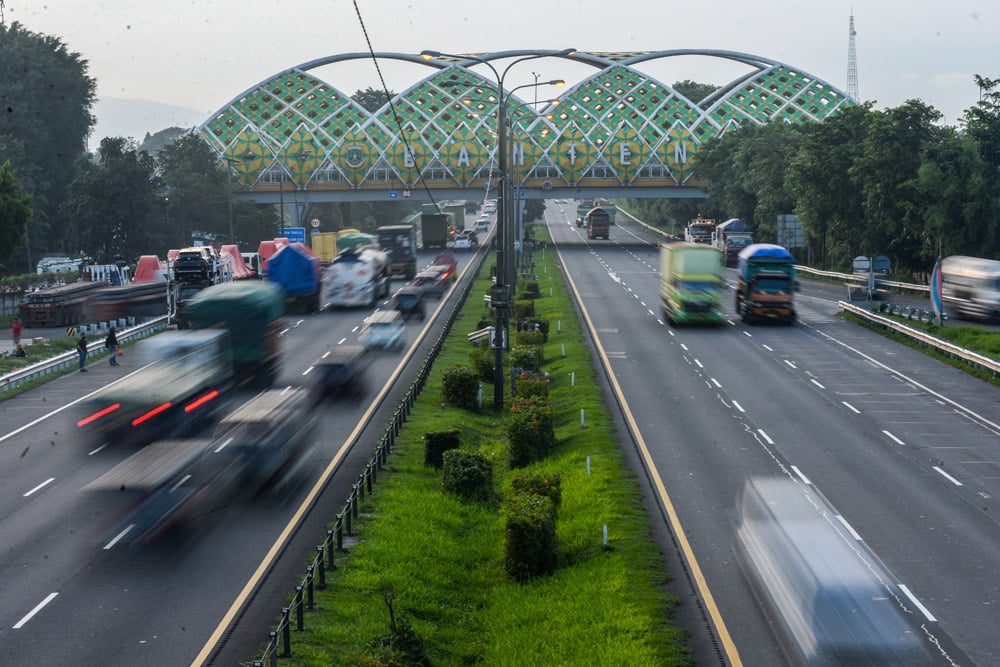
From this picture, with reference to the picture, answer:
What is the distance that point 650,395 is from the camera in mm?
41500

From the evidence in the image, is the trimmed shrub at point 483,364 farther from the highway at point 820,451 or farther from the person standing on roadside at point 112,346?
the person standing on roadside at point 112,346

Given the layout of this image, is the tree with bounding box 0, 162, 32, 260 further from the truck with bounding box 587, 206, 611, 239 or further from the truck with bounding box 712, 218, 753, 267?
the truck with bounding box 587, 206, 611, 239

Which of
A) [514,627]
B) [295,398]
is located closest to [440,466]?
[295,398]

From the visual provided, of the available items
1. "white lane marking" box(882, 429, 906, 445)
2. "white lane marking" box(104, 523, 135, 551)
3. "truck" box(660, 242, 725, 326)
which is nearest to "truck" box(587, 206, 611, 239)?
"truck" box(660, 242, 725, 326)

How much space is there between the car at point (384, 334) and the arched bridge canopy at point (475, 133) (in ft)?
315

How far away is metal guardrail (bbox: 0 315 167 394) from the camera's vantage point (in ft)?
149

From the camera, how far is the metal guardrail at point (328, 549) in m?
18.1

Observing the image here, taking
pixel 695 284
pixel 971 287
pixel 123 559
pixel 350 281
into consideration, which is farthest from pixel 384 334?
pixel 123 559

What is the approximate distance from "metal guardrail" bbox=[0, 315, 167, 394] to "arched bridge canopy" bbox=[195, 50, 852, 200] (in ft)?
290

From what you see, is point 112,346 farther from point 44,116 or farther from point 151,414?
point 44,116

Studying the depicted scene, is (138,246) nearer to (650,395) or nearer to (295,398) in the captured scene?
(650,395)

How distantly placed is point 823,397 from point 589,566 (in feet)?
67.5

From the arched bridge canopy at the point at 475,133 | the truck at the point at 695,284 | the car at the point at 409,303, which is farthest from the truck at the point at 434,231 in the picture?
→ the truck at the point at 695,284

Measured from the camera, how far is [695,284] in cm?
5841
